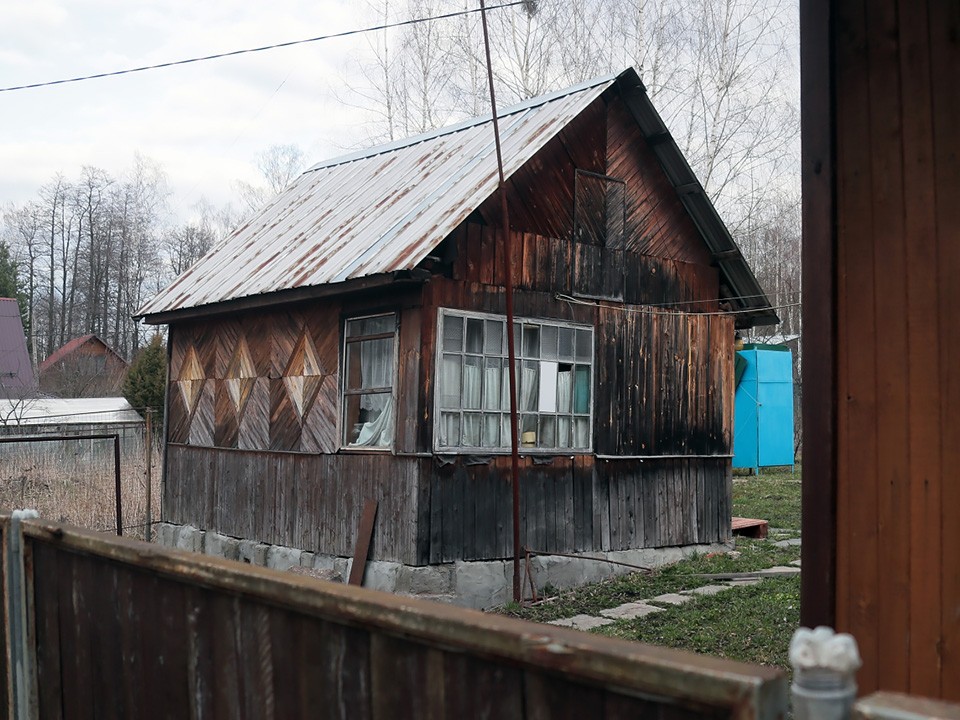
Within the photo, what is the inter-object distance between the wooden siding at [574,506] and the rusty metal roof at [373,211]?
8.03 feet

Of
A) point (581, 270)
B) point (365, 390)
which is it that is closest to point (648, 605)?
point (365, 390)

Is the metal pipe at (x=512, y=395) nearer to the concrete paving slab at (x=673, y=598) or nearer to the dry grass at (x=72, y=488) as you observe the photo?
the concrete paving slab at (x=673, y=598)

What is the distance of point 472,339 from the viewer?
34.7 ft

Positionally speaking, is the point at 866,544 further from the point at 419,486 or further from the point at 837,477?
the point at 419,486

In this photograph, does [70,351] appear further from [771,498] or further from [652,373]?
[652,373]

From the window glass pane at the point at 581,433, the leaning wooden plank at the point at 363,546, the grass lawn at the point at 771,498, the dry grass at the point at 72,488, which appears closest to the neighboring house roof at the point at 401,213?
the leaning wooden plank at the point at 363,546

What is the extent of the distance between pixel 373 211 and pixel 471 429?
11.2ft

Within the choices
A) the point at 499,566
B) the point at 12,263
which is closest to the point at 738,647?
the point at 499,566

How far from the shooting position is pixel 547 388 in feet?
36.9

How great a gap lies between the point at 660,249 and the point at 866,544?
9028 millimetres

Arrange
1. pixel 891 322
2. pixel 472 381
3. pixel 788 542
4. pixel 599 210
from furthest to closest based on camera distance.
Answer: pixel 788 542
pixel 599 210
pixel 472 381
pixel 891 322

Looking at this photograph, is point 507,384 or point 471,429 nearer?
point 471,429

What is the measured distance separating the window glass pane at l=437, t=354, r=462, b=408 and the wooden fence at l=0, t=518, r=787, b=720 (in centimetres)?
605

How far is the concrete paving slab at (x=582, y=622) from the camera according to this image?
9.41 meters
